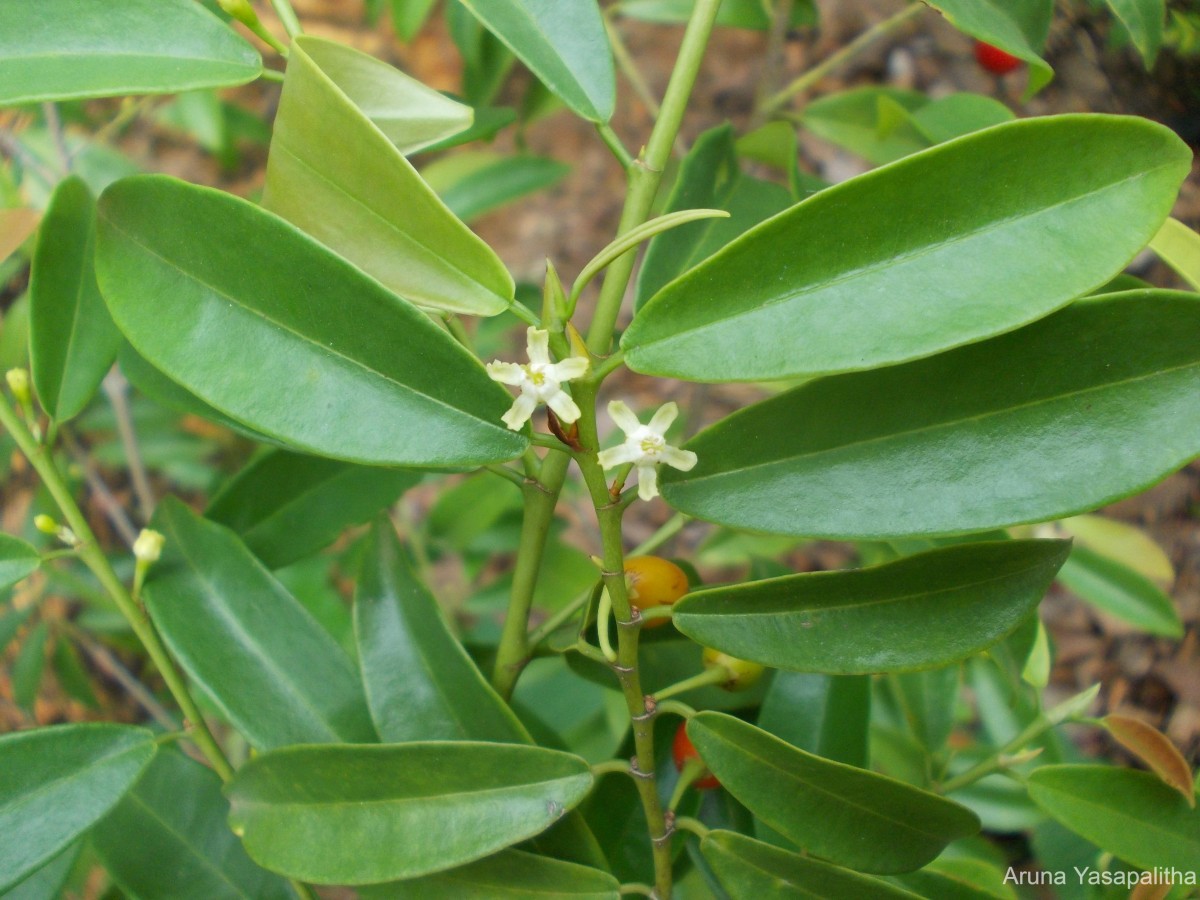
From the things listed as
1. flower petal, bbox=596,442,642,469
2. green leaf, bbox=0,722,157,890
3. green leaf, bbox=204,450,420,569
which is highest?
flower petal, bbox=596,442,642,469

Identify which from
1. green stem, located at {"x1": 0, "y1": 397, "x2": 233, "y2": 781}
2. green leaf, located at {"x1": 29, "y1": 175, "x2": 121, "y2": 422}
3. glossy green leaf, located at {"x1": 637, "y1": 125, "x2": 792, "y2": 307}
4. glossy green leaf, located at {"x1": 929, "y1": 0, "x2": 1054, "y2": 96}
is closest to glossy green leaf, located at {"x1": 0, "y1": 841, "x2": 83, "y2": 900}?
green stem, located at {"x1": 0, "y1": 397, "x2": 233, "y2": 781}

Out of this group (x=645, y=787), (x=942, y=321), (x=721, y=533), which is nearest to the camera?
(x=942, y=321)

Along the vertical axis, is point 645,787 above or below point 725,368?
below

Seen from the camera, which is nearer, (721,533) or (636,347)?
(636,347)

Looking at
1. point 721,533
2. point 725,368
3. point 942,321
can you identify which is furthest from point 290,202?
point 721,533

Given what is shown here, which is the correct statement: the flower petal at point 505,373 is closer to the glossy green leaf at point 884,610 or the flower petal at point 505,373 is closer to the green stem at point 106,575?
the glossy green leaf at point 884,610

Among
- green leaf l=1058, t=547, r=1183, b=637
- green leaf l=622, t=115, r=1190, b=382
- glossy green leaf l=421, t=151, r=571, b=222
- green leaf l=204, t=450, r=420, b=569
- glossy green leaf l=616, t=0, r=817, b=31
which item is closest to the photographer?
green leaf l=622, t=115, r=1190, b=382

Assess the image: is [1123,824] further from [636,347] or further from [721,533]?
[721,533]

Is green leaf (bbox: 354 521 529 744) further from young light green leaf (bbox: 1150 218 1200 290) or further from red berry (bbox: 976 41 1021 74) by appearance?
red berry (bbox: 976 41 1021 74)
